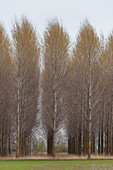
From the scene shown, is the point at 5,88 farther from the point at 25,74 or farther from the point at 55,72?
the point at 55,72

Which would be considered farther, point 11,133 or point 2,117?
point 11,133

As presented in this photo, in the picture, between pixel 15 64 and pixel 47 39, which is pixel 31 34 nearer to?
pixel 47 39

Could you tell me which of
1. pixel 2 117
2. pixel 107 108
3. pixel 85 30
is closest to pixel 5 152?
pixel 2 117

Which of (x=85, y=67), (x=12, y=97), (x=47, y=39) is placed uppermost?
(x=47, y=39)

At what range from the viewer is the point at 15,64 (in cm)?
2336

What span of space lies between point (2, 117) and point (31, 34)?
325 inches

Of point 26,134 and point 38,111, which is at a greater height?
point 38,111

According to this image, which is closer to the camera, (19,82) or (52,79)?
(19,82)
